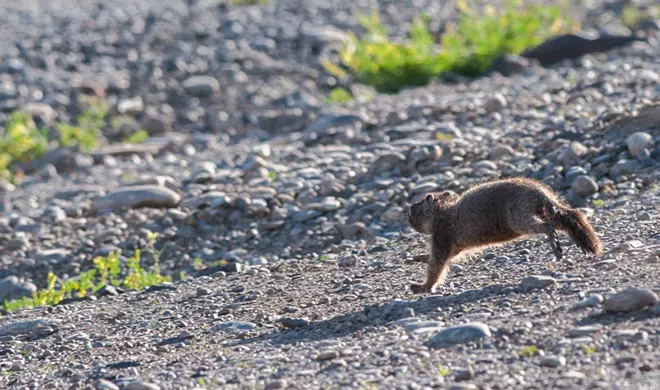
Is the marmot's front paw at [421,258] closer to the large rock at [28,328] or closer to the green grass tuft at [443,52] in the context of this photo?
the large rock at [28,328]

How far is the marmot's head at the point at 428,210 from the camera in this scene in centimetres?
792

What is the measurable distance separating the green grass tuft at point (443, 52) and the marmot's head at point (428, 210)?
8279 mm

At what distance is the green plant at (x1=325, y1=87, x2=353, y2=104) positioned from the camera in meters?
16.0

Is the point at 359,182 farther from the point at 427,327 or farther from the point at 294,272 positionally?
the point at 427,327

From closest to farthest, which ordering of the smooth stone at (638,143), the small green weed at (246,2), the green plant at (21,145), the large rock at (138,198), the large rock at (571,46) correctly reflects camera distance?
the smooth stone at (638,143)
the large rock at (138,198)
the green plant at (21,145)
the large rock at (571,46)
the small green weed at (246,2)

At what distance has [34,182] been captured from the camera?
1439cm

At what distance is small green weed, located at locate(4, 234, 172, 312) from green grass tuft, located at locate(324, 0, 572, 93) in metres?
6.93

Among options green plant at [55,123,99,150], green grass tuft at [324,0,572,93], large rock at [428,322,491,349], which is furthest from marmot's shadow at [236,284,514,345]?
green grass tuft at [324,0,572,93]

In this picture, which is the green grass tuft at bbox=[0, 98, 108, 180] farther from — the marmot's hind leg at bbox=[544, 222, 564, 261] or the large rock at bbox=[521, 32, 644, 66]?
the marmot's hind leg at bbox=[544, 222, 564, 261]

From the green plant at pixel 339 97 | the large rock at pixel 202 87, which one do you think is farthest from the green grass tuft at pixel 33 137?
the green plant at pixel 339 97

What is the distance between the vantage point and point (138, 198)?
38.1ft

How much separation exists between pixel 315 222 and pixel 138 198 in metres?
2.05

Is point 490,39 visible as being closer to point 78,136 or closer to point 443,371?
point 78,136

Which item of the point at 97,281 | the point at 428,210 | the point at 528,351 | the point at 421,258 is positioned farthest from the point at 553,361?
the point at 97,281
